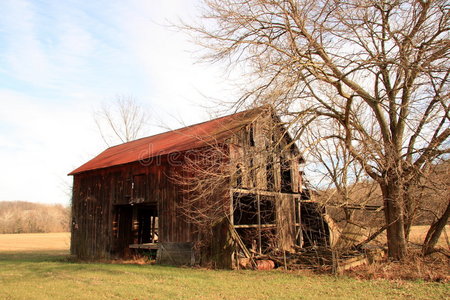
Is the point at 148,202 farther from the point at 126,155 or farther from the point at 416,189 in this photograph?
the point at 416,189

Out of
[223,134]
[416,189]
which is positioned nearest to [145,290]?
[223,134]

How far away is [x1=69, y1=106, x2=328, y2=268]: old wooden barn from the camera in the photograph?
39.9ft

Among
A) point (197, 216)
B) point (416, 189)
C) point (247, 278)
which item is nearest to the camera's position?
point (247, 278)

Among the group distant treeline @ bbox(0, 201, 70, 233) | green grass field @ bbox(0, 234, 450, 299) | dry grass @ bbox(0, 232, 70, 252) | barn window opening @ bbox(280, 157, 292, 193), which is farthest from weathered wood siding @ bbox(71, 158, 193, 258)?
distant treeline @ bbox(0, 201, 70, 233)

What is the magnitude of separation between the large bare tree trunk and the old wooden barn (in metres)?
2.25

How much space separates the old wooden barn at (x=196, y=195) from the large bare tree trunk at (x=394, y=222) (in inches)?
88.5

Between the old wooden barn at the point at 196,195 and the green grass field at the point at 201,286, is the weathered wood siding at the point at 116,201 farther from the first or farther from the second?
the green grass field at the point at 201,286

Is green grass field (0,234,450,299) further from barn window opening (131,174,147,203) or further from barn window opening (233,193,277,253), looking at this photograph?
barn window opening (131,174,147,203)

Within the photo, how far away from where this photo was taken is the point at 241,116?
1206 centimetres

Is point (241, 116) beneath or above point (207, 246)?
above

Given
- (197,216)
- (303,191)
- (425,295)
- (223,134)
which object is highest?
(223,134)

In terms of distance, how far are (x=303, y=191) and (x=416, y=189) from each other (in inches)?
248

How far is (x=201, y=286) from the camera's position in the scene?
31.2ft

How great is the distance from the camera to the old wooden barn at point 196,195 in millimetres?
12152
